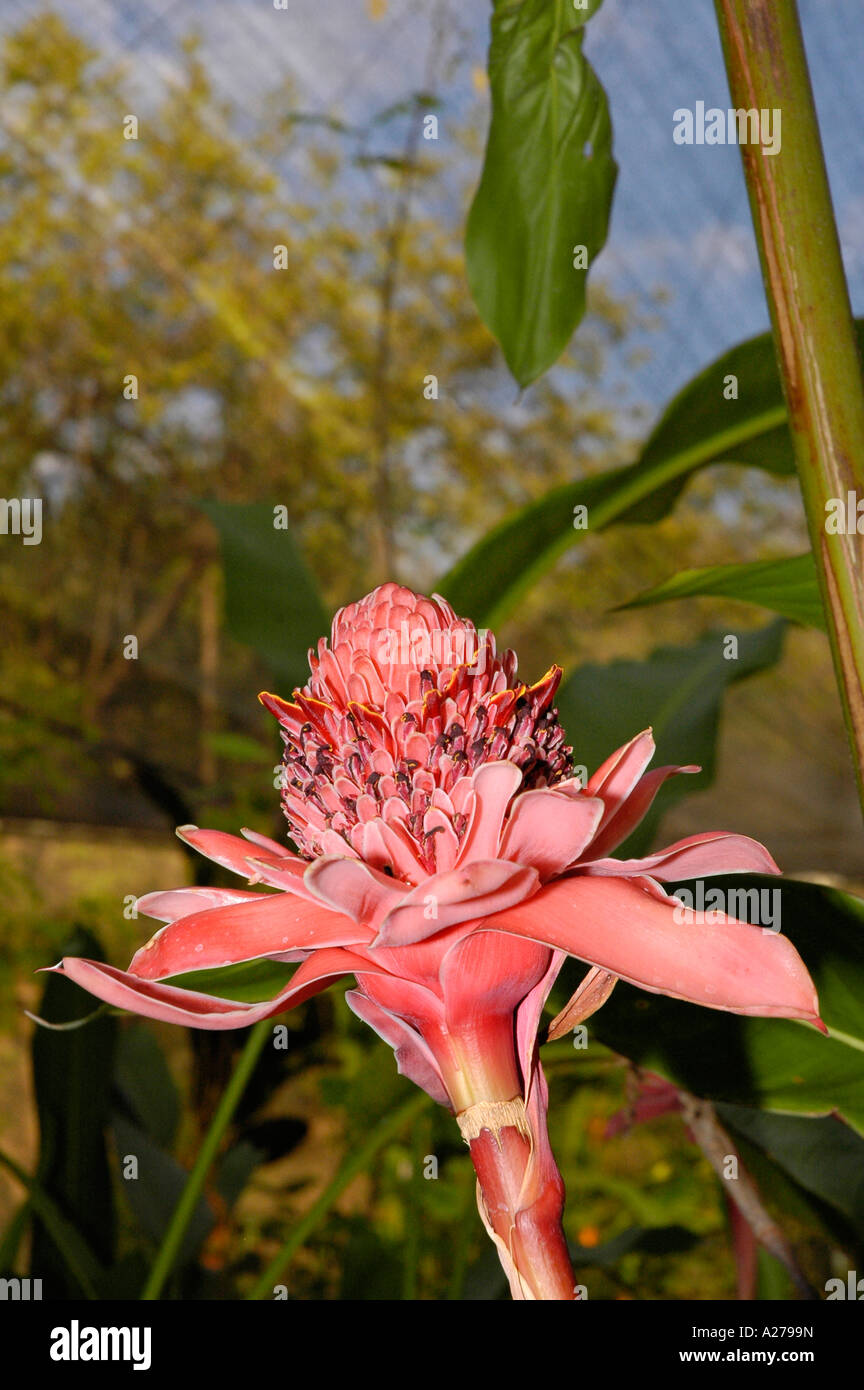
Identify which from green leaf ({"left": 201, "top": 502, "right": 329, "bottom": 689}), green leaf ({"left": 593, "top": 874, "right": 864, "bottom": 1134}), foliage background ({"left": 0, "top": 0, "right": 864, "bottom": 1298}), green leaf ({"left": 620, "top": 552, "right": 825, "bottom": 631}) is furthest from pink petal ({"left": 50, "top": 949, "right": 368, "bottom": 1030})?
foliage background ({"left": 0, "top": 0, "right": 864, "bottom": 1298})

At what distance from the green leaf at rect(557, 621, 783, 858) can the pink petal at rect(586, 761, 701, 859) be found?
0.26 m

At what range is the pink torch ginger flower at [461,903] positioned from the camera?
12 centimetres

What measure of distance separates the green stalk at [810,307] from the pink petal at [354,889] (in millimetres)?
72

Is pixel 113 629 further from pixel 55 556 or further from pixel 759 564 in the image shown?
pixel 759 564

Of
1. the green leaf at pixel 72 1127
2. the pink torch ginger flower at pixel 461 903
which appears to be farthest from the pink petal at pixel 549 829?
the green leaf at pixel 72 1127

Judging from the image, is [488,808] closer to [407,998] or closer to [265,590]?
[407,998]

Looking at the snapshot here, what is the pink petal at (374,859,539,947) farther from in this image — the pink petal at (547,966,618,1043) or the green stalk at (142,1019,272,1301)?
the green stalk at (142,1019,272,1301)

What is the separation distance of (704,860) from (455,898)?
0.13 ft

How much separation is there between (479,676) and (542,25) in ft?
0.56

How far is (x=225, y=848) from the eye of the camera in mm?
152

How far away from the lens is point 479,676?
153mm
